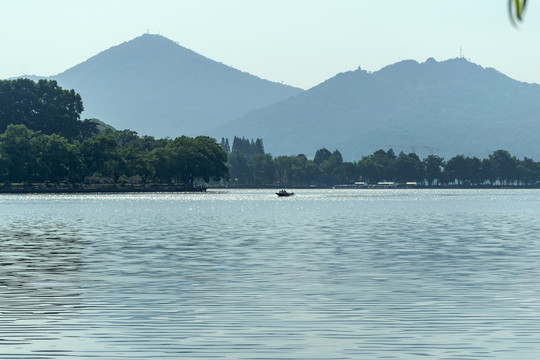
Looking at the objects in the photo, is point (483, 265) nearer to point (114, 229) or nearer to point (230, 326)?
point (230, 326)

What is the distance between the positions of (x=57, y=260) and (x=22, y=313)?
21146 millimetres

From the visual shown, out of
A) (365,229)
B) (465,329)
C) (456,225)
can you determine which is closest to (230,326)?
(465,329)

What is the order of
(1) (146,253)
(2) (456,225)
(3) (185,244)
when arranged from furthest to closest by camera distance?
(2) (456,225), (3) (185,244), (1) (146,253)

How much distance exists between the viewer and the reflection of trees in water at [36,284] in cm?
2758

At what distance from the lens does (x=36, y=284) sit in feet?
127

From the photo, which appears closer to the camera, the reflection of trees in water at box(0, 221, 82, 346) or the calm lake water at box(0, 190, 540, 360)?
the calm lake water at box(0, 190, 540, 360)

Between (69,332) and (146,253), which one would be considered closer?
(69,332)

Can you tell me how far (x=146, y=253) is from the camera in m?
56.5

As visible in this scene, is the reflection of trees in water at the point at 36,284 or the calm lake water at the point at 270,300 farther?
the reflection of trees in water at the point at 36,284

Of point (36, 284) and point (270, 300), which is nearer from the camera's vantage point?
point (270, 300)

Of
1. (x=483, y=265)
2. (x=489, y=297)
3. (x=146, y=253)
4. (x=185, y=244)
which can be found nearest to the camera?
(x=489, y=297)

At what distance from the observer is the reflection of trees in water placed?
27578 mm

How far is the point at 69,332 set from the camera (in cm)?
2633

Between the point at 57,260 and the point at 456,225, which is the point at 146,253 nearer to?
the point at 57,260
